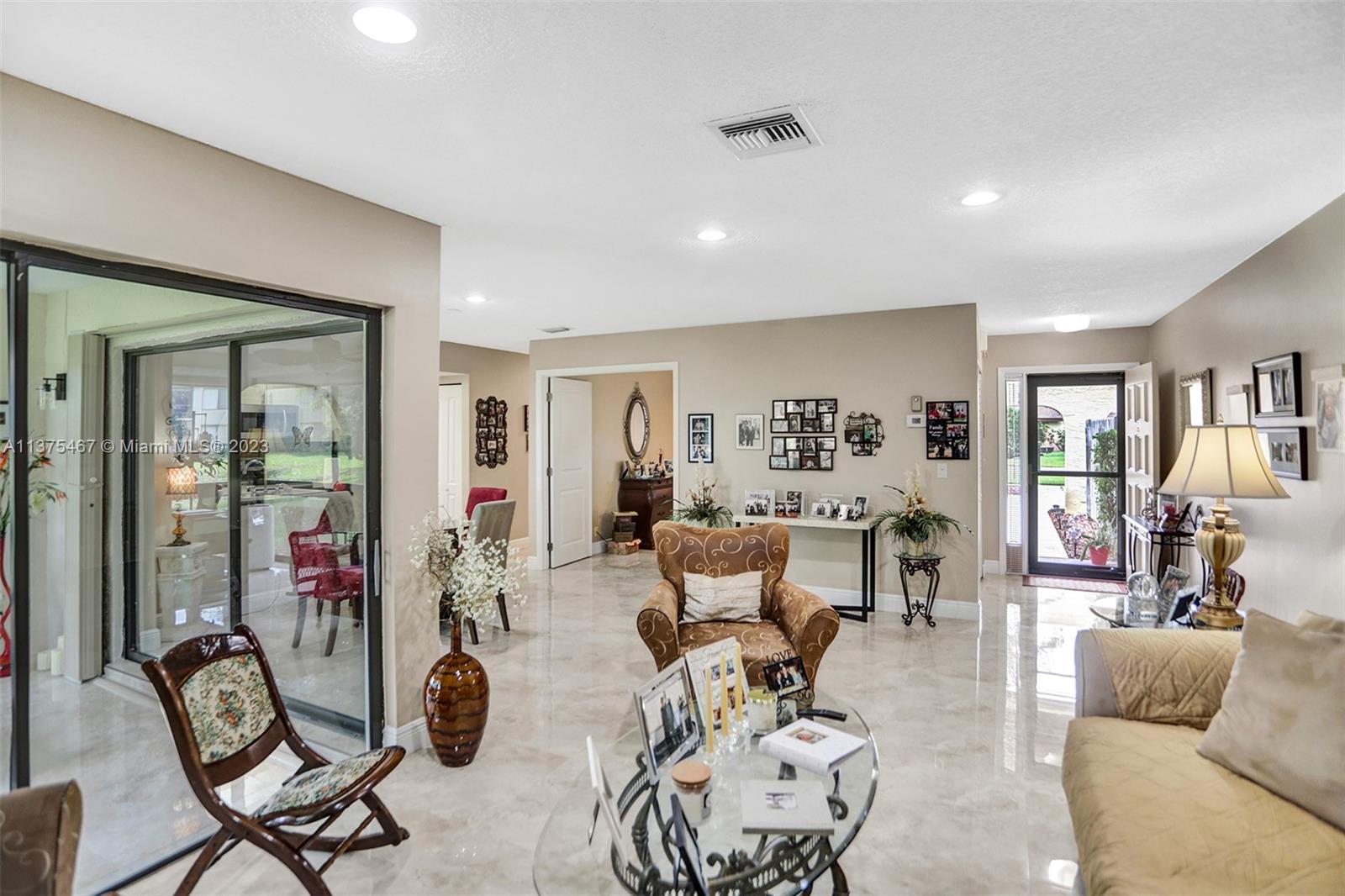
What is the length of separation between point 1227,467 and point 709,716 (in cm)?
242

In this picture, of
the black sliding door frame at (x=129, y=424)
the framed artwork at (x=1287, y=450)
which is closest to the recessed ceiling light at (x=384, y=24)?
the black sliding door frame at (x=129, y=424)

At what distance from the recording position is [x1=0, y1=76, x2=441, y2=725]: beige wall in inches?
77.6

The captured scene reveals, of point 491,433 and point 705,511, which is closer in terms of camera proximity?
point 705,511

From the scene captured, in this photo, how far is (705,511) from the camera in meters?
6.06

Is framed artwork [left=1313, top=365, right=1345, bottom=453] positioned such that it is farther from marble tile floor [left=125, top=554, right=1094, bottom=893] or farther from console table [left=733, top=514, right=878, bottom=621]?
console table [left=733, top=514, right=878, bottom=621]

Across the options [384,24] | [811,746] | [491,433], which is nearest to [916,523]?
[811,746]

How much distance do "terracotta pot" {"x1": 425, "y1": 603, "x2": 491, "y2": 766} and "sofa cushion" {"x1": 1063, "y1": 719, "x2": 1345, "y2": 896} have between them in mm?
2283

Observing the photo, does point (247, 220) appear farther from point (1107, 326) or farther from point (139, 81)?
point (1107, 326)

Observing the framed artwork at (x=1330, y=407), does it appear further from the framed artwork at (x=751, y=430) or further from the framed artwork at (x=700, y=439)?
the framed artwork at (x=700, y=439)

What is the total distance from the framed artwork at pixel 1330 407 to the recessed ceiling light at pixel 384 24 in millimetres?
3631

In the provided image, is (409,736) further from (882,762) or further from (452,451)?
(452,451)

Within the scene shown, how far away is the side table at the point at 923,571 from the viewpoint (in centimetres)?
518

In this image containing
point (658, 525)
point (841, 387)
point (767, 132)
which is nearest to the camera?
point (767, 132)

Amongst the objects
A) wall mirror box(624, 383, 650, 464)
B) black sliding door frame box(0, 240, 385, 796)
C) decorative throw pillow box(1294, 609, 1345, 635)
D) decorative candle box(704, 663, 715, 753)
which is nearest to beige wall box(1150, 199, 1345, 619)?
decorative throw pillow box(1294, 609, 1345, 635)
